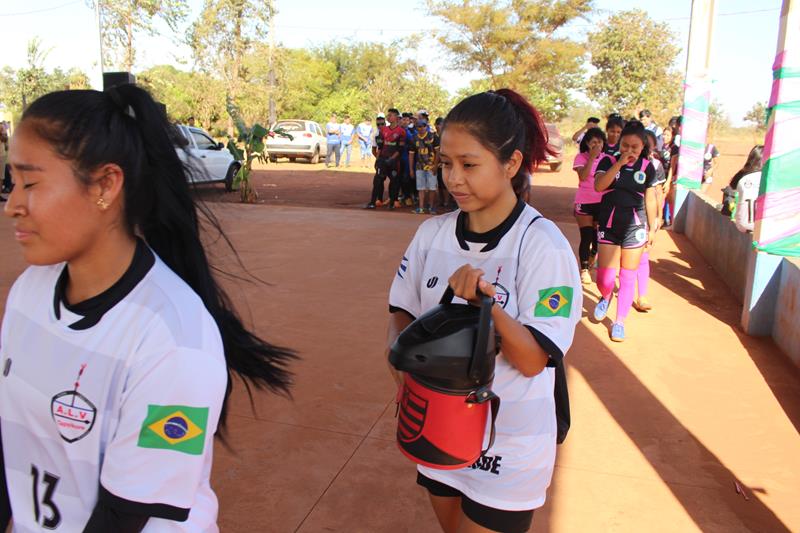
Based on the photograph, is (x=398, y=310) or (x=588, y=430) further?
(x=588, y=430)

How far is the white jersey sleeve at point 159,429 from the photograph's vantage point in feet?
4.04

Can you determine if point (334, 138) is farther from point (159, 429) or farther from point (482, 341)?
point (159, 429)

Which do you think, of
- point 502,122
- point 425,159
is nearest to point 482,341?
point 502,122

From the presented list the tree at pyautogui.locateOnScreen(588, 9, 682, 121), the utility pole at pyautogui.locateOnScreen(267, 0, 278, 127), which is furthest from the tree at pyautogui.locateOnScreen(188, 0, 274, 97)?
the tree at pyautogui.locateOnScreen(588, 9, 682, 121)

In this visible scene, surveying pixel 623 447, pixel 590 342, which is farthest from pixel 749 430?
pixel 590 342

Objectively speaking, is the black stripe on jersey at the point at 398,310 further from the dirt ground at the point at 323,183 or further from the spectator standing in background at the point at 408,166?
the spectator standing in background at the point at 408,166

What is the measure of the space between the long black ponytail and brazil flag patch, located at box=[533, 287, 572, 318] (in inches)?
29.3

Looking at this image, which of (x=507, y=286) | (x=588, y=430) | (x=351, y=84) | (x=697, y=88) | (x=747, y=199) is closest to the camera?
(x=507, y=286)

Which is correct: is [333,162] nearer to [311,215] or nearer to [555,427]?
[311,215]

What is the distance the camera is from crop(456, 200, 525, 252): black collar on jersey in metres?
1.89

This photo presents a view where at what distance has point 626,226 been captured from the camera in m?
5.69

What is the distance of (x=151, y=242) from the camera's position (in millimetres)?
1563

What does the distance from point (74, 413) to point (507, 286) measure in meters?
1.08

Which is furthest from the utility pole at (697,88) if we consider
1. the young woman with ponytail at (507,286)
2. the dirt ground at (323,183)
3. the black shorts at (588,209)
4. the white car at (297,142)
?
the white car at (297,142)
